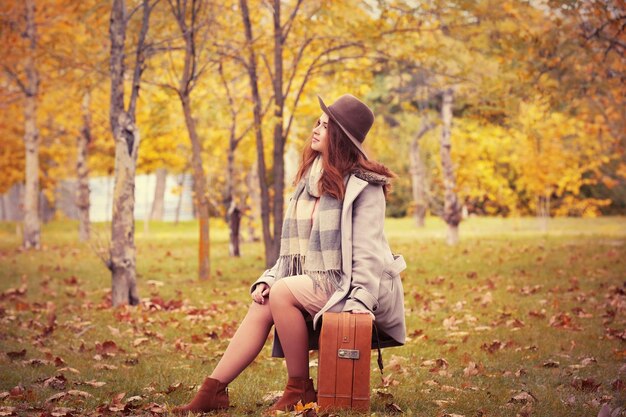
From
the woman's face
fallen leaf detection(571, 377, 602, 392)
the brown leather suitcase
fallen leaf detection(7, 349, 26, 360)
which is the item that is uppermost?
the woman's face

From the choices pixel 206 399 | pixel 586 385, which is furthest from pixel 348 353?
pixel 586 385

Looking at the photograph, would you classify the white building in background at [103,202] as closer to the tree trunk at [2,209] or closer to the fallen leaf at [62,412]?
the tree trunk at [2,209]

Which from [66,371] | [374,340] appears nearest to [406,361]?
[374,340]

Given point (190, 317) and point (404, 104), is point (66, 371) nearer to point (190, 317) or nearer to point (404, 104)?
point (190, 317)

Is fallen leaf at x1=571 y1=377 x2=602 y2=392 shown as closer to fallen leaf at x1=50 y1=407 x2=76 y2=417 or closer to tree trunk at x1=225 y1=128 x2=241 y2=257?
fallen leaf at x1=50 y1=407 x2=76 y2=417

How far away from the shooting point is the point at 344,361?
4.32 m

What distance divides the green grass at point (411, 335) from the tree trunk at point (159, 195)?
29579 mm

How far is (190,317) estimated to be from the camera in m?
8.95

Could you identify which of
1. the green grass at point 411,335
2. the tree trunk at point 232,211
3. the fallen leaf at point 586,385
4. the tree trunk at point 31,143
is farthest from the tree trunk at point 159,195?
the fallen leaf at point 586,385

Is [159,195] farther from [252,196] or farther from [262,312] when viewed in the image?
[262,312]

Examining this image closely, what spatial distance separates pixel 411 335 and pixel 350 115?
375 centimetres

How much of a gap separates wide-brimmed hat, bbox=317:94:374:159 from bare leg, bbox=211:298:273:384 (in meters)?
1.09

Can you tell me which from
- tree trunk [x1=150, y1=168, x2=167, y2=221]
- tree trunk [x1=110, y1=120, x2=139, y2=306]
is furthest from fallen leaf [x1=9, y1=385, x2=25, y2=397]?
tree trunk [x1=150, y1=168, x2=167, y2=221]

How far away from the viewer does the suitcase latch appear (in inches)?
169
